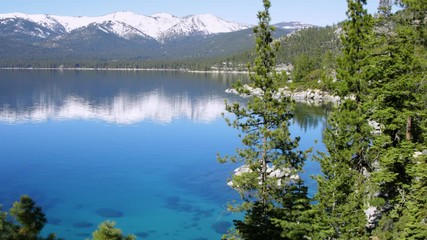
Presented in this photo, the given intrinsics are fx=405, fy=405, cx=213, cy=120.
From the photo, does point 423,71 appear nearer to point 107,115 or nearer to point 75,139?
point 75,139

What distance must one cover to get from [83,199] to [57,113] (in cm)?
7295

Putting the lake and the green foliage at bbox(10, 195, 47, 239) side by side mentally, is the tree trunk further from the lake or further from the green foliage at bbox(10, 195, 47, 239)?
the green foliage at bbox(10, 195, 47, 239)

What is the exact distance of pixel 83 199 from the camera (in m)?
50.7

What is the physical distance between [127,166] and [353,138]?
43.7m

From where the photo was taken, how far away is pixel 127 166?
64.8 m

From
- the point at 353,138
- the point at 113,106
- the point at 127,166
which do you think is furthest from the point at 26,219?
the point at 113,106

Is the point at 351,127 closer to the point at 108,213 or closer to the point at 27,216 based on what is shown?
the point at 27,216

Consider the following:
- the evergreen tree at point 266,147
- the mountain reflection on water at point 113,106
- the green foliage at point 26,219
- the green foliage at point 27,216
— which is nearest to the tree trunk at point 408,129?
the evergreen tree at point 266,147

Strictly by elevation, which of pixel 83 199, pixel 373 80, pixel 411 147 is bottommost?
pixel 83 199

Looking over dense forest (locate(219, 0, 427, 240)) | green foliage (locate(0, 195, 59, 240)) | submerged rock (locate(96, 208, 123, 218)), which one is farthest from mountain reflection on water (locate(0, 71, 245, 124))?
green foliage (locate(0, 195, 59, 240))

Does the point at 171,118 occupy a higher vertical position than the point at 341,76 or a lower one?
lower

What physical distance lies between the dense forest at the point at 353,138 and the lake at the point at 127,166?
194 inches

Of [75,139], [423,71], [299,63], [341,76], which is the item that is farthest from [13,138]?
[299,63]

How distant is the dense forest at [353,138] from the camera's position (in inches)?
966
